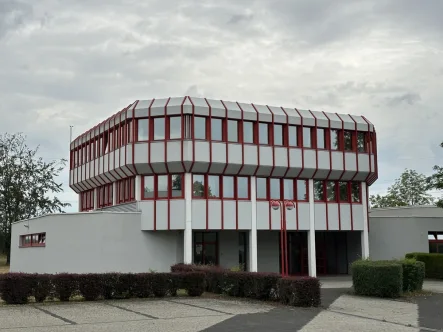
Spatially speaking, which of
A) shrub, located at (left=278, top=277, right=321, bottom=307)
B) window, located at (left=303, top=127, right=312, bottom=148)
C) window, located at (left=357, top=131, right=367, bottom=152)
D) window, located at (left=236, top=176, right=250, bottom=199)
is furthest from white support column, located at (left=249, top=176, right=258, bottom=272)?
shrub, located at (left=278, top=277, right=321, bottom=307)

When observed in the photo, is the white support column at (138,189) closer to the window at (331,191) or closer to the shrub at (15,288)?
the window at (331,191)

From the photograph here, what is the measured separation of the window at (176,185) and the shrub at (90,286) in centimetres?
1333

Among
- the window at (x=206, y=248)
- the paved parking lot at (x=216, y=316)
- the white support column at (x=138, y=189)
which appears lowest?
the paved parking lot at (x=216, y=316)

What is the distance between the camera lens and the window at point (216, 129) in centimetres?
3334

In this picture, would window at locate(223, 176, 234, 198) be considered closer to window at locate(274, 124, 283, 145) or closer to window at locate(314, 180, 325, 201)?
window at locate(274, 124, 283, 145)

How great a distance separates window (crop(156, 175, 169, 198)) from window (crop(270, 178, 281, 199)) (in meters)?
6.49

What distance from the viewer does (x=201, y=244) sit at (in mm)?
35438

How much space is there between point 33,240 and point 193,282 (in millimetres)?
18439

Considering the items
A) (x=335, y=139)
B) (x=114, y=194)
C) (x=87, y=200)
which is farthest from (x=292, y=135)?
(x=87, y=200)

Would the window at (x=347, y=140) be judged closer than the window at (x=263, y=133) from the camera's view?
No

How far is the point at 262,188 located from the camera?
1390 inches

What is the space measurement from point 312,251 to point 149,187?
10.7 metres

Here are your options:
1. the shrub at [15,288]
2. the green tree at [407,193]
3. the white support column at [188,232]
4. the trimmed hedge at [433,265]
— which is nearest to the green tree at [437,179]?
the trimmed hedge at [433,265]

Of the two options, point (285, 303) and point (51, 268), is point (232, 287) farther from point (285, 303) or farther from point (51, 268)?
point (51, 268)
